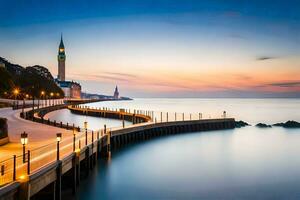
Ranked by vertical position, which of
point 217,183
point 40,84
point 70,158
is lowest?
point 217,183

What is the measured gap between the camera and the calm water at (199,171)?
22328 mm

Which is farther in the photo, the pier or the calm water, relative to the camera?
the calm water

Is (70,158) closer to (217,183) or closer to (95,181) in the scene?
(95,181)

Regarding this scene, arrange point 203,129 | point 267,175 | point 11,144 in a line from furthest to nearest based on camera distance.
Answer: point 203,129 → point 267,175 → point 11,144

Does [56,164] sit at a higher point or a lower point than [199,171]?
higher

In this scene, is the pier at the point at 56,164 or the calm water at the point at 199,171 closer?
the pier at the point at 56,164

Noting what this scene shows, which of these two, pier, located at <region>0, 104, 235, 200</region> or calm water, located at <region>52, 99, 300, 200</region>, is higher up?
pier, located at <region>0, 104, 235, 200</region>

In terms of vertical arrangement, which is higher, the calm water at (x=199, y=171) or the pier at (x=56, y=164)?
the pier at (x=56, y=164)

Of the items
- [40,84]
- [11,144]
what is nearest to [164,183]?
[11,144]

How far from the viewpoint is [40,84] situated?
135125 millimetres

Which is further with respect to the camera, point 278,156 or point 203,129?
point 203,129

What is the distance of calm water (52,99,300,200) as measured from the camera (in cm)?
2233

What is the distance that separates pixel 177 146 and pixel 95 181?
19.4 meters

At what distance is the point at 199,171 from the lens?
95.3 ft
